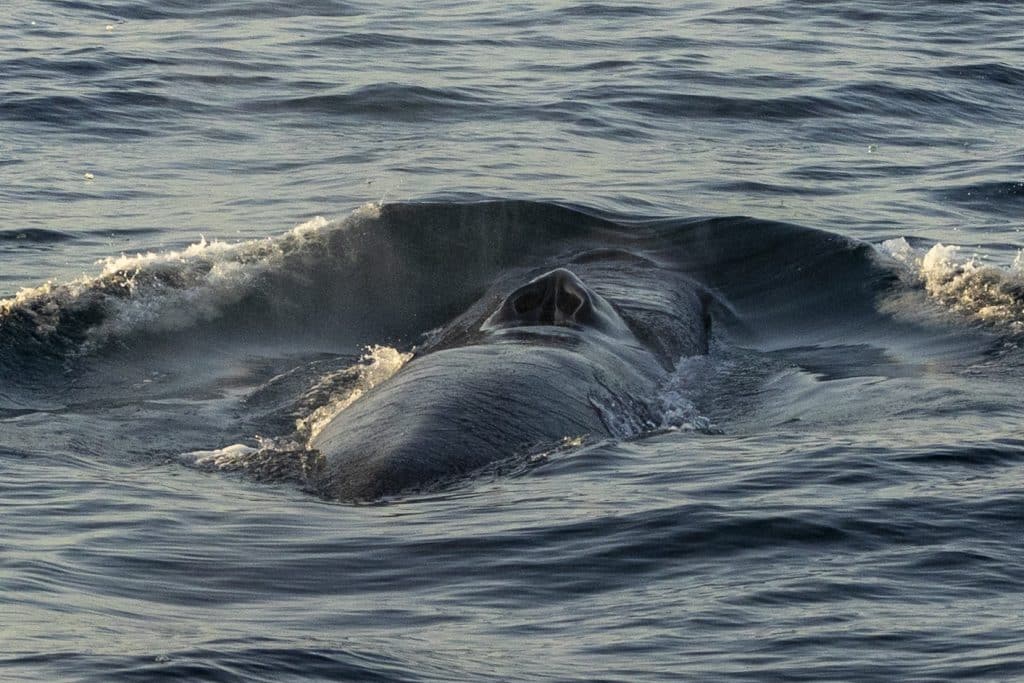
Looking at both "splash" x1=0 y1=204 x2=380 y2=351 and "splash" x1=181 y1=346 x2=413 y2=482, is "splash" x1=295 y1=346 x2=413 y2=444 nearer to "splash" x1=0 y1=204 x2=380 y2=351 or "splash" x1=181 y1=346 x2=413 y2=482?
"splash" x1=181 y1=346 x2=413 y2=482

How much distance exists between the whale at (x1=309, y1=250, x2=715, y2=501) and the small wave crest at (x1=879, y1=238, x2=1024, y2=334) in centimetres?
258

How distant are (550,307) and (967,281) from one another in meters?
5.55

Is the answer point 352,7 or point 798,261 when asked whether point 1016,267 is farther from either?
point 352,7

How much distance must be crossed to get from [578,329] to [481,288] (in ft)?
17.4

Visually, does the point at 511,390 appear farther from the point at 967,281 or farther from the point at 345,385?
the point at 967,281

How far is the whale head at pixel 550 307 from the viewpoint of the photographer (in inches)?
571

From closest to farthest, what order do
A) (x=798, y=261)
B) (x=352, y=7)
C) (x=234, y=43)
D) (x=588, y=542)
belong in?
(x=588, y=542)
(x=798, y=261)
(x=234, y=43)
(x=352, y=7)

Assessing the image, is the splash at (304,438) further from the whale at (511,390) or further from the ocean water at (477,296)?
the whale at (511,390)

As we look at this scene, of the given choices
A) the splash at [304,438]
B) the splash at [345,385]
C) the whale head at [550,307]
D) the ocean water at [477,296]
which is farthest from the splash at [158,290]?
the whale head at [550,307]

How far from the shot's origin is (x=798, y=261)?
20078 mm

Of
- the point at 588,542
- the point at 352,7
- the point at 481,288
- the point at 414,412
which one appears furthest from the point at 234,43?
the point at 588,542

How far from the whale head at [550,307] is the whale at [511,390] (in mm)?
11

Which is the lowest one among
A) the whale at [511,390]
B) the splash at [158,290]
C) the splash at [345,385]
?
the splash at [345,385]

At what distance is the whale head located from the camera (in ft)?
47.6
